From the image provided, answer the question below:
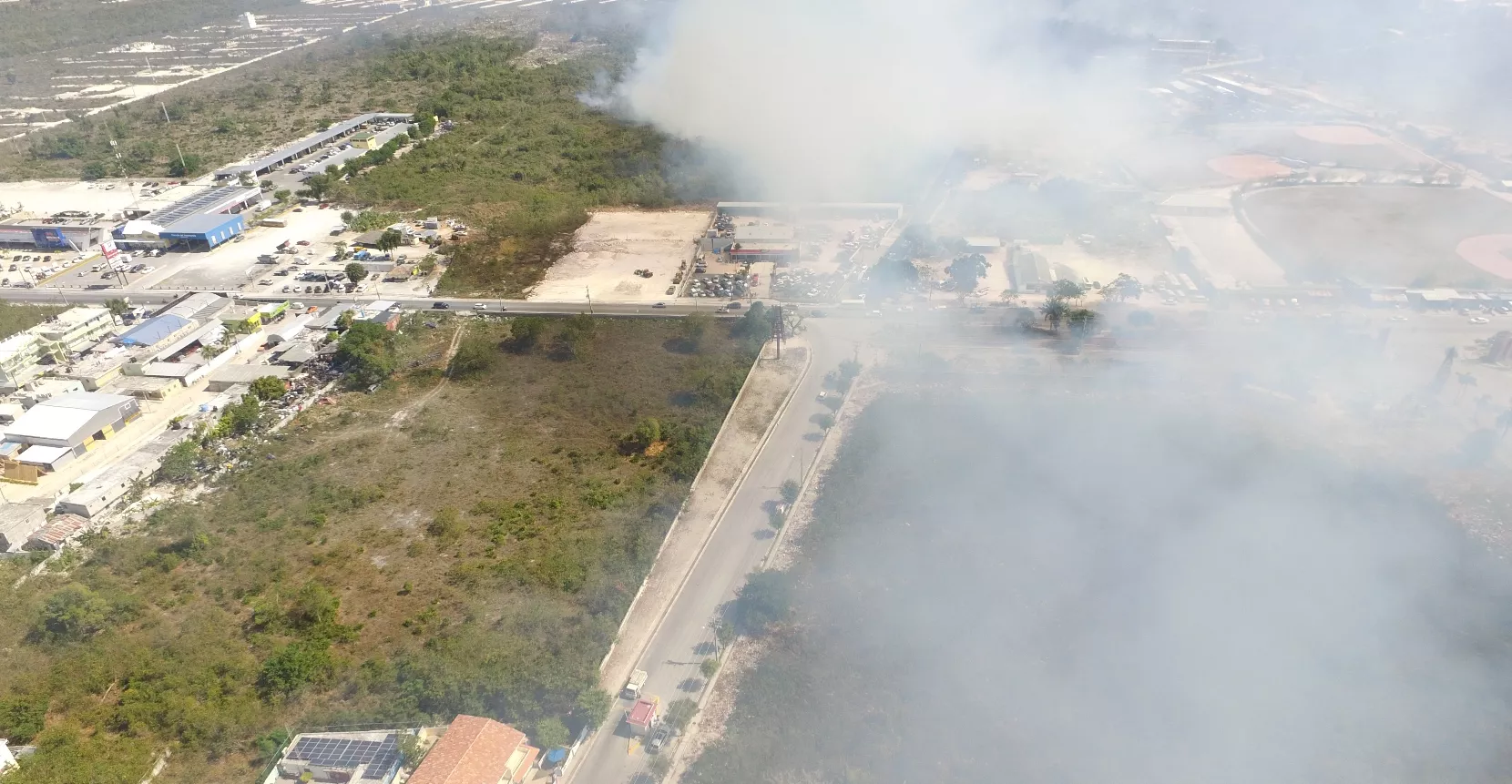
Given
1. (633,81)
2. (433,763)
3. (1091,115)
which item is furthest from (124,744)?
(1091,115)

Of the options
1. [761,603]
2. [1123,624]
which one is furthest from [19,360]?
[1123,624]

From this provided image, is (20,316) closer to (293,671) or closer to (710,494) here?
(293,671)

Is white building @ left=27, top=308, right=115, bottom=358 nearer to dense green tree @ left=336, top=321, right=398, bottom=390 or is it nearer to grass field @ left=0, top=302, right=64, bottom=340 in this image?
grass field @ left=0, top=302, right=64, bottom=340

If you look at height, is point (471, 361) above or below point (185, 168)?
below

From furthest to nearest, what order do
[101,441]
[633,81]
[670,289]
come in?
[633,81] < [670,289] < [101,441]

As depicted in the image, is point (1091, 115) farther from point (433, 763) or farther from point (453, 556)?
point (433, 763)

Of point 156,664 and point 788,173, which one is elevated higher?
point 788,173

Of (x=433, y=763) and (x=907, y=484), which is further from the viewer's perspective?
(x=907, y=484)
